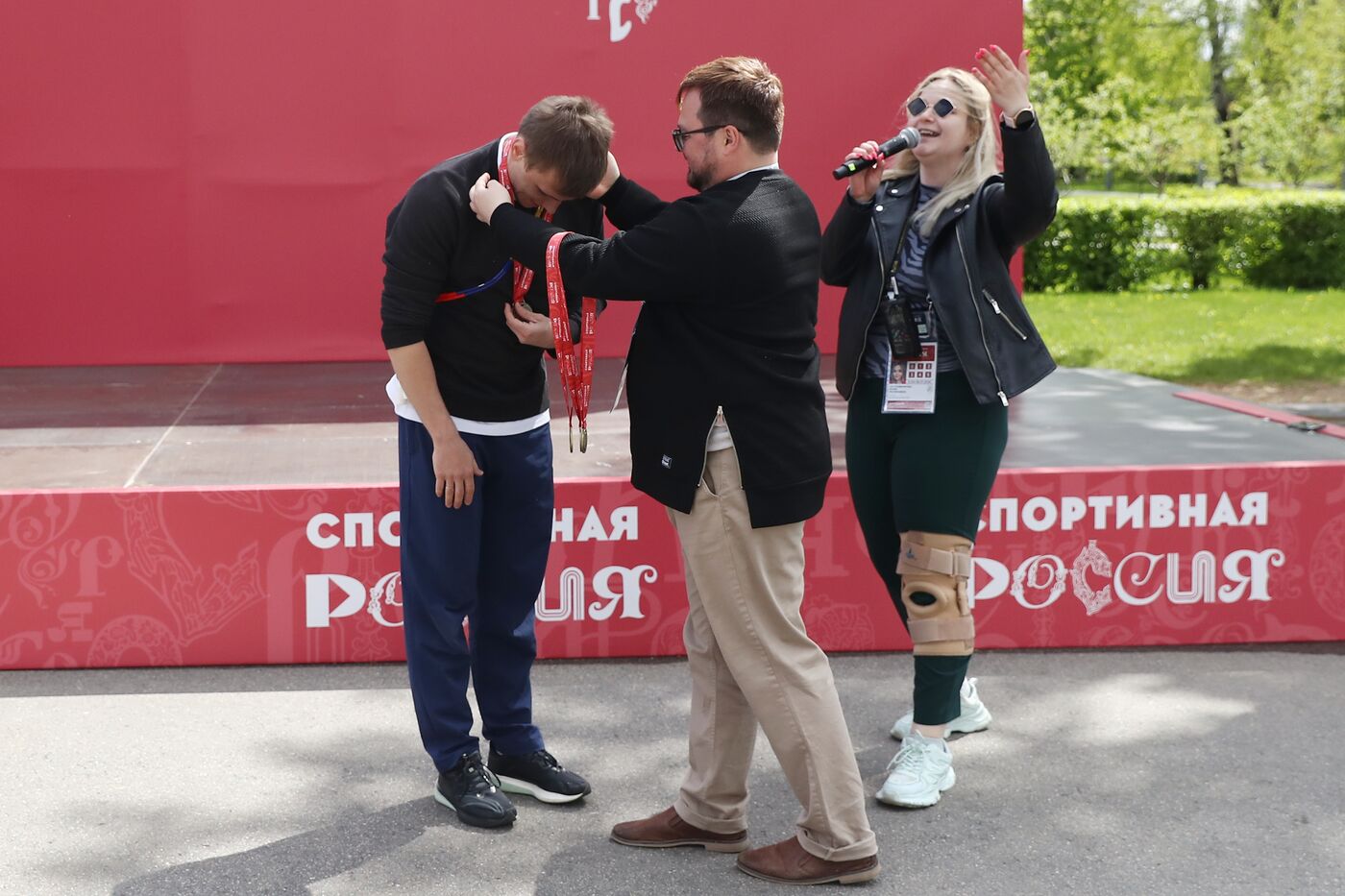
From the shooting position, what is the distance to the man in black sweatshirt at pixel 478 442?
3.07 m

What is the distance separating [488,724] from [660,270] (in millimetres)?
1362

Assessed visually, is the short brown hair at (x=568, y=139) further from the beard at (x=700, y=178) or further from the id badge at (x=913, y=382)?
the id badge at (x=913, y=382)

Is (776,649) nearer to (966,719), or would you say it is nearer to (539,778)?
(539,778)

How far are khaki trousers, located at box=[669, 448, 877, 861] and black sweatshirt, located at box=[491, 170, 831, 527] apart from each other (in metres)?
0.05

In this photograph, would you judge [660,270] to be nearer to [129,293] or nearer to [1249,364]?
[129,293]

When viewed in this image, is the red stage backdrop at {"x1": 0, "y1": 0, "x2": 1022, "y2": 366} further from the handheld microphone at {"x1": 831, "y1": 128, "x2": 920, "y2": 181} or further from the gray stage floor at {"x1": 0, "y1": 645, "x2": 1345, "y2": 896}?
the handheld microphone at {"x1": 831, "y1": 128, "x2": 920, "y2": 181}

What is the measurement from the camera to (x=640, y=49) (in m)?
Answer: 9.65

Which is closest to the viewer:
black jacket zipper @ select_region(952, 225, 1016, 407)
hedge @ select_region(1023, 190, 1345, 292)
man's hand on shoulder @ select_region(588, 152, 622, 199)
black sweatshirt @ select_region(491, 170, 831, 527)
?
black sweatshirt @ select_region(491, 170, 831, 527)

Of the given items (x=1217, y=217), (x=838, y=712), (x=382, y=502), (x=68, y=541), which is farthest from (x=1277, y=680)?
(x=1217, y=217)

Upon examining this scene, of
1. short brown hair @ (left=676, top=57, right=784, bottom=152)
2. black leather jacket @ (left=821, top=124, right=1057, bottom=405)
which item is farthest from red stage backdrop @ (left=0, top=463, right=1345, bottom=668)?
short brown hair @ (left=676, top=57, right=784, bottom=152)

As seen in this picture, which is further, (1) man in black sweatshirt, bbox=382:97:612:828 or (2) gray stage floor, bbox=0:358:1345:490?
(2) gray stage floor, bbox=0:358:1345:490

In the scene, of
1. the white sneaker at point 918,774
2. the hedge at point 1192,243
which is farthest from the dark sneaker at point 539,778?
the hedge at point 1192,243

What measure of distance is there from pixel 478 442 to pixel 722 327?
2.35 ft

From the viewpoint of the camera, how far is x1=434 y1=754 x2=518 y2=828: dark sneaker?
3295 millimetres
